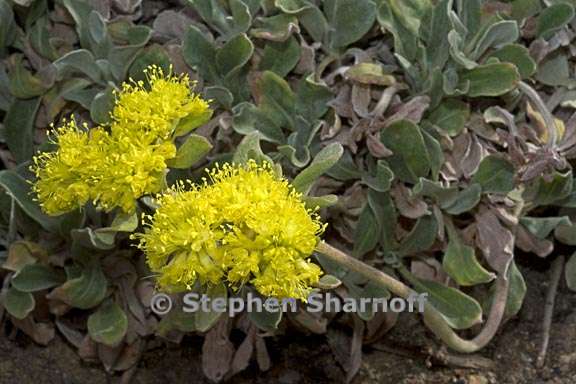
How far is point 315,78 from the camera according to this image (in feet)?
6.53

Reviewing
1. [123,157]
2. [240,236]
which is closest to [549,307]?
[240,236]

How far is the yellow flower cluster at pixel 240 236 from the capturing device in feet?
4.60

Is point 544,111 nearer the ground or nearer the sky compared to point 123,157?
nearer the ground

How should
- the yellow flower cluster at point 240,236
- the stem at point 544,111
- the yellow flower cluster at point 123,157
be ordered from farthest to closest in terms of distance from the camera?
1. the stem at point 544,111
2. the yellow flower cluster at point 123,157
3. the yellow flower cluster at point 240,236

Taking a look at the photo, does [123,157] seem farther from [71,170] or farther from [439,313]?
[439,313]

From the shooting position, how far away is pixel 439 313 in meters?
1.78

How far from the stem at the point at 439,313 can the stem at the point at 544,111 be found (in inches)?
12.1

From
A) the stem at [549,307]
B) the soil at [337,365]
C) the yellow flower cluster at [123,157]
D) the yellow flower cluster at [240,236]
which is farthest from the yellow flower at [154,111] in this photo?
the stem at [549,307]

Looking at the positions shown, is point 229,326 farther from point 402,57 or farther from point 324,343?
point 402,57

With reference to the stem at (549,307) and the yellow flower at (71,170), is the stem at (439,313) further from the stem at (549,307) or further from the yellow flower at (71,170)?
the yellow flower at (71,170)

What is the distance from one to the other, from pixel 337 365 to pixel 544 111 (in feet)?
2.34

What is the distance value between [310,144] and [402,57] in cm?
28

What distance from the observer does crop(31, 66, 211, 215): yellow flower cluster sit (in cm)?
153

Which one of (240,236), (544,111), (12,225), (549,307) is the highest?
(240,236)
